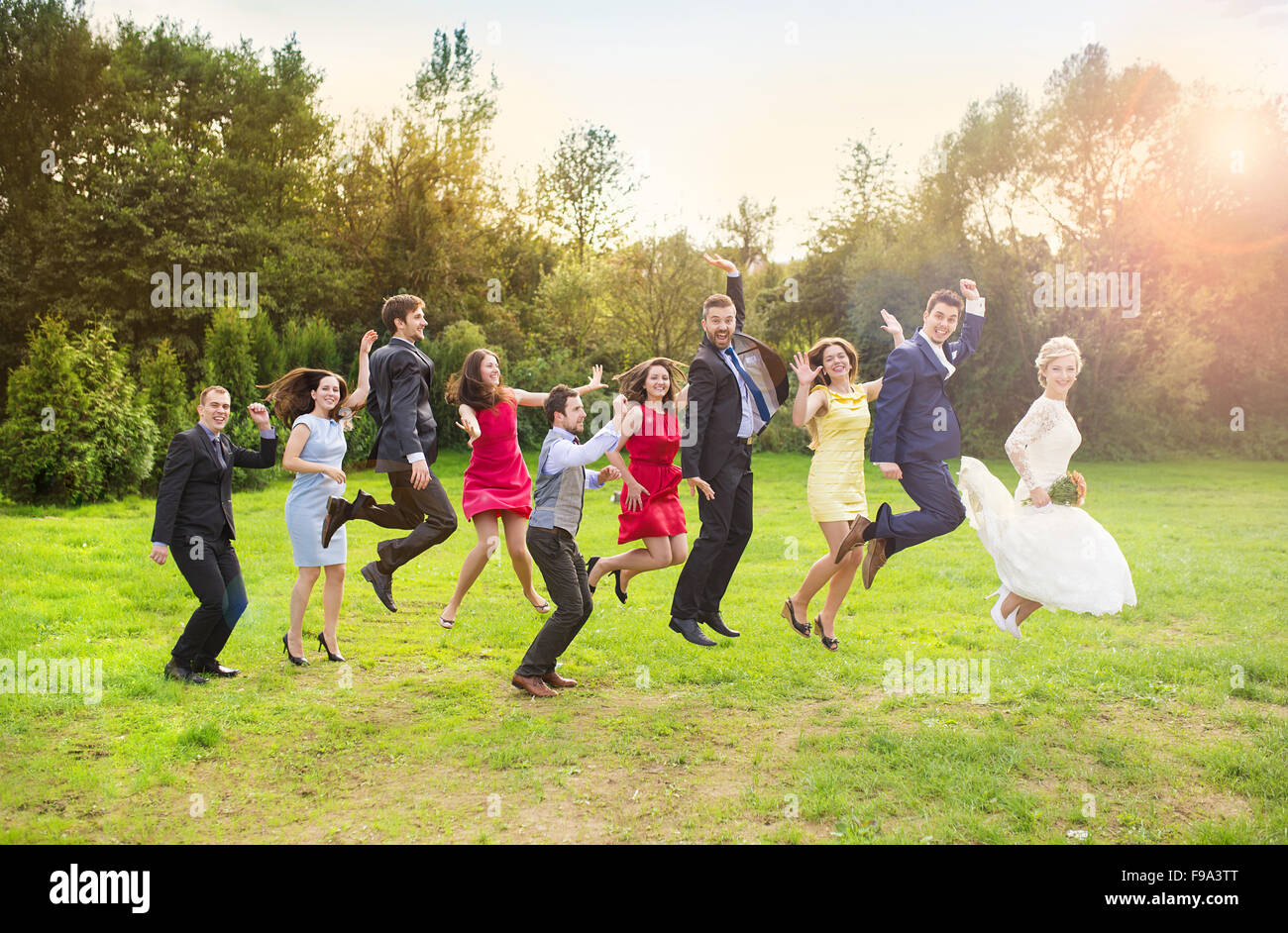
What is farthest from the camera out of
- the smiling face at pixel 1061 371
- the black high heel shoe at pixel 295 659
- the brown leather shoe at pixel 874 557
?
the black high heel shoe at pixel 295 659

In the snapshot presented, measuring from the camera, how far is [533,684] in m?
8.01

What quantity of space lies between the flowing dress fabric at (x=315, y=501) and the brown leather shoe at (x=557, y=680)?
2020 mm

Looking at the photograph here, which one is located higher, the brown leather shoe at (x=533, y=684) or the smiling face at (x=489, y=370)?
the smiling face at (x=489, y=370)

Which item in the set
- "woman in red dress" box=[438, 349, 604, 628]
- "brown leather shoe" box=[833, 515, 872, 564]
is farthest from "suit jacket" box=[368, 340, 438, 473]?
"brown leather shoe" box=[833, 515, 872, 564]

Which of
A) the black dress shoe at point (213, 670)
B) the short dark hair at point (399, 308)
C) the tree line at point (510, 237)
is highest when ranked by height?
the tree line at point (510, 237)

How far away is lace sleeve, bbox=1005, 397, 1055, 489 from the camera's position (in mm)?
6668

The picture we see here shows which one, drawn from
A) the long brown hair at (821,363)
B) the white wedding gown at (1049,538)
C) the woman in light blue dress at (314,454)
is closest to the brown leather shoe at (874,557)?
the white wedding gown at (1049,538)

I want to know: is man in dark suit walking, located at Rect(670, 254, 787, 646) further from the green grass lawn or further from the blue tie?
the green grass lawn

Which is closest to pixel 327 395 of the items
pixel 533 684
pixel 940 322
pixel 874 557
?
pixel 533 684

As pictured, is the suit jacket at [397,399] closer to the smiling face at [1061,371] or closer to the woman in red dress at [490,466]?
the woman in red dress at [490,466]

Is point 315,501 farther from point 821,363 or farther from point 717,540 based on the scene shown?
point 821,363

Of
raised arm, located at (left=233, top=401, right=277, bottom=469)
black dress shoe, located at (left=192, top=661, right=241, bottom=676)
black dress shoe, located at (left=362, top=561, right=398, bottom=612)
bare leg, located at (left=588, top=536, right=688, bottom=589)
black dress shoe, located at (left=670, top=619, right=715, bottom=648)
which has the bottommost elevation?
black dress shoe, located at (left=192, top=661, right=241, bottom=676)

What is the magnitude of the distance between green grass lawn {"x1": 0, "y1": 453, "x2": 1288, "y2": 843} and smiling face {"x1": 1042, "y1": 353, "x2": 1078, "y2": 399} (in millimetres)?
2545

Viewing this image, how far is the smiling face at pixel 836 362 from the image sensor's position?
7.79m
